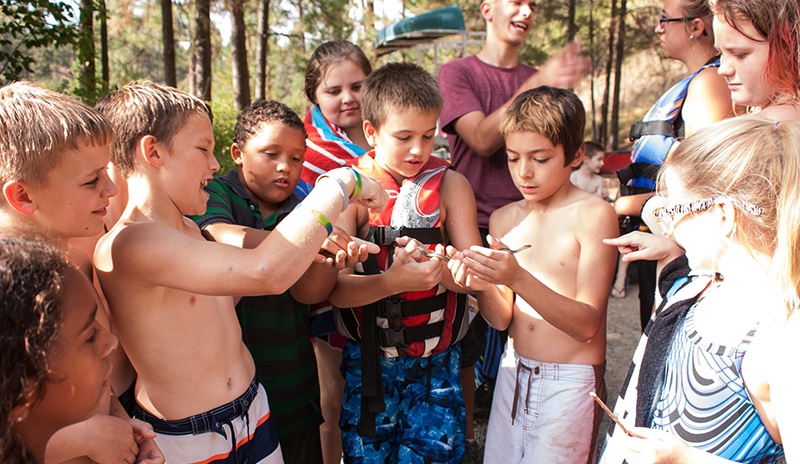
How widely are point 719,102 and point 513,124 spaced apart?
91 cm

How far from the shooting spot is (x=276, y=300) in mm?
2793

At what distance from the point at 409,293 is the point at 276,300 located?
611 millimetres

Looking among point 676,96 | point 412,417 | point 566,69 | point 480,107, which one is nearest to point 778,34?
point 676,96

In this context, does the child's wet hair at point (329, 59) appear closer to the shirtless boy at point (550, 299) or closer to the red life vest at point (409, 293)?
the red life vest at point (409, 293)

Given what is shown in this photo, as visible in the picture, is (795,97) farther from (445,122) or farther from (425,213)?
(445,122)

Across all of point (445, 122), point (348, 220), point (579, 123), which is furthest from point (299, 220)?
point (445, 122)

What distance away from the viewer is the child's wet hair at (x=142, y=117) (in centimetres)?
221

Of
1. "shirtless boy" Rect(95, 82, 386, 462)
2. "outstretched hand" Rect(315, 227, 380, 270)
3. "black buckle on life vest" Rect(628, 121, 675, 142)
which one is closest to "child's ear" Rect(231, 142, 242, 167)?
"shirtless boy" Rect(95, 82, 386, 462)

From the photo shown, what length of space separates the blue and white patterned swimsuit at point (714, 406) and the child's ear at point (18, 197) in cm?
201

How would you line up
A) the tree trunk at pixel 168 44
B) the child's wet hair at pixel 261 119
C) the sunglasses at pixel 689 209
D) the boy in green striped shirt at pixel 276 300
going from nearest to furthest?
1. the sunglasses at pixel 689 209
2. the boy in green striped shirt at pixel 276 300
3. the child's wet hair at pixel 261 119
4. the tree trunk at pixel 168 44

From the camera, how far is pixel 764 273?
173 cm

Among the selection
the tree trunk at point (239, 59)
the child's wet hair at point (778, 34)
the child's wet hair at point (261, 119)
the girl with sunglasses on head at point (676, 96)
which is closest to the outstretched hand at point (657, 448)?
the child's wet hair at point (778, 34)

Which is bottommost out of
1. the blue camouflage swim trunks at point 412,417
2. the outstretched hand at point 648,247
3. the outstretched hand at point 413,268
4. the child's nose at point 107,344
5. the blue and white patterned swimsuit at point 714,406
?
the blue camouflage swim trunks at point 412,417

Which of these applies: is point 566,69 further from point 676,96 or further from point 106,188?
point 106,188
